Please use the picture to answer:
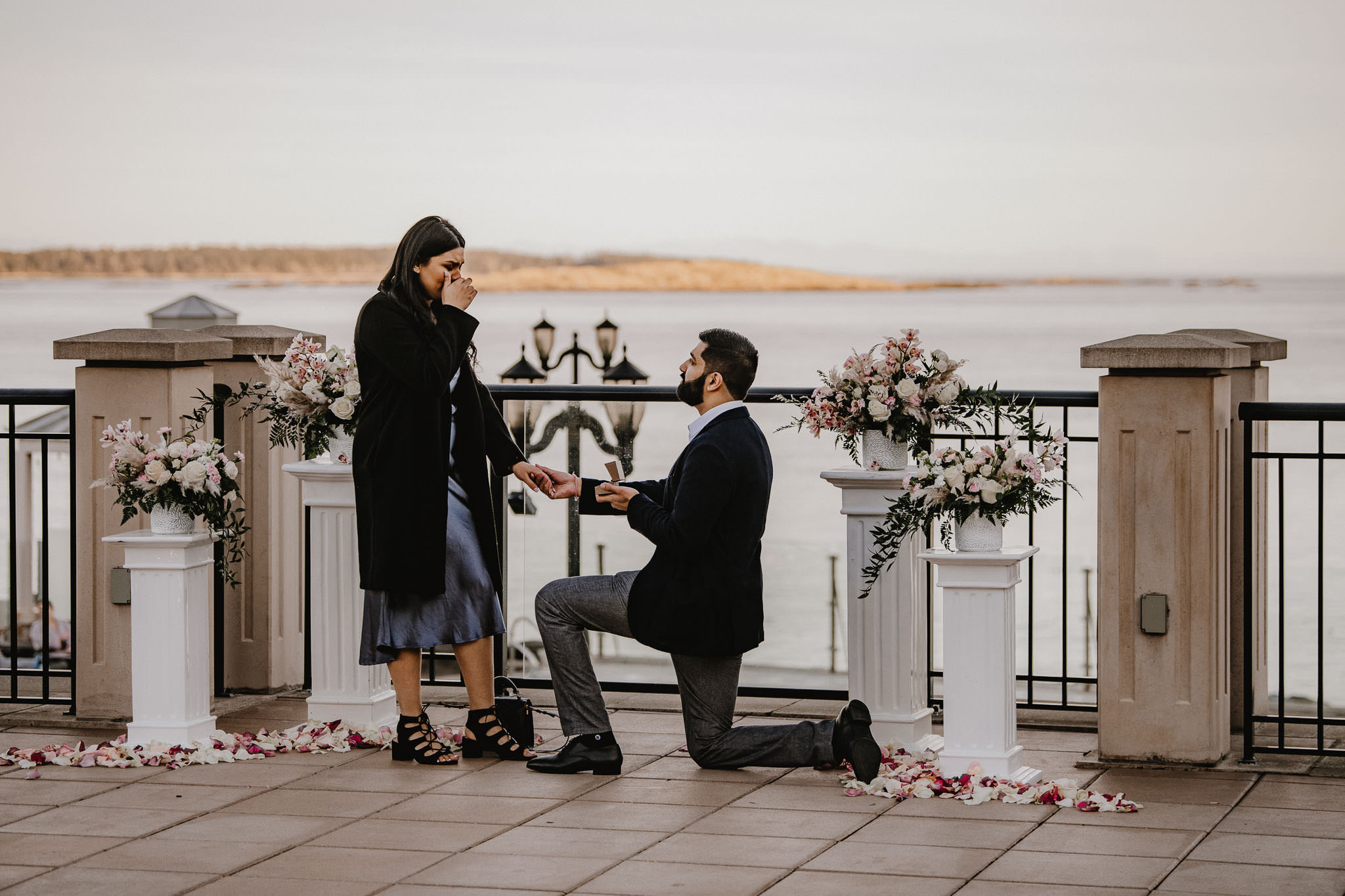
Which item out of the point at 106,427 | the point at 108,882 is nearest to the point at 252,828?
the point at 108,882

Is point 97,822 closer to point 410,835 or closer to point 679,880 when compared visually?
point 410,835

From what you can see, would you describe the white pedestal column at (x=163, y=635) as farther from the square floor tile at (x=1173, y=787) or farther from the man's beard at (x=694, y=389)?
the square floor tile at (x=1173, y=787)

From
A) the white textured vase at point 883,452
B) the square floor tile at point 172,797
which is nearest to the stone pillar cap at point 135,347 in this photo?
the square floor tile at point 172,797

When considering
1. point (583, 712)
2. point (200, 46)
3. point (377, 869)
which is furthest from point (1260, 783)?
point (200, 46)

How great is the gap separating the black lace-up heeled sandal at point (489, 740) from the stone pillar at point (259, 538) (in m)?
1.54

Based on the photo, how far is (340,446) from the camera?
21.2 ft

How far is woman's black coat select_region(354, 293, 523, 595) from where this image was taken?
223 inches

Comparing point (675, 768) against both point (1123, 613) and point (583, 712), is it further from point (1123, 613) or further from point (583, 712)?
point (1123, 613)

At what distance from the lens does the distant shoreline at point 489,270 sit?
34.8 metres

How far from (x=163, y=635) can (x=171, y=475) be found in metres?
0.55

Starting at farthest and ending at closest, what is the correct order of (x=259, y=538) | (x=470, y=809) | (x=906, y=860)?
(x=259, y=538)
(x=470, y=809)
(x=906, y=860)

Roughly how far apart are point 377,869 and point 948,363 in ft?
8.32

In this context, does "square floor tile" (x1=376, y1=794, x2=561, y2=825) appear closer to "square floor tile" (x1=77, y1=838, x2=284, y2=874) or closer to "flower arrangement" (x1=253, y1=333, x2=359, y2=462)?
"square floor tile" (x1=77, y1=838, x2=284, y2=874)

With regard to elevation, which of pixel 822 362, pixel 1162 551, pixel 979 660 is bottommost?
pixel 979 660
